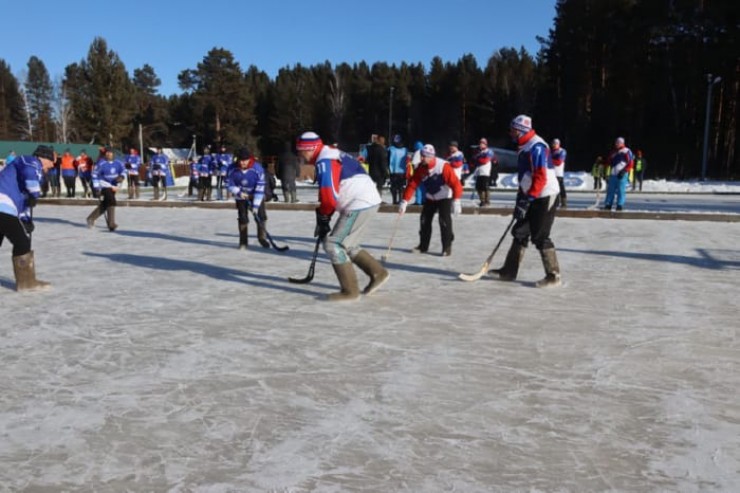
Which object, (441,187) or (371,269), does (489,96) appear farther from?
(371,269)

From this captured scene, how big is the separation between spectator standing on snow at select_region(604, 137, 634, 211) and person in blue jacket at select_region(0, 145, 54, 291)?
37.3 ft

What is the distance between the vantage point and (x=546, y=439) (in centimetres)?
291

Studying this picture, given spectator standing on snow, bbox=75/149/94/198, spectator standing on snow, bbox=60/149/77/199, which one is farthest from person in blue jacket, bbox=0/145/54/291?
spectator standing on snow, bbox=75/149/94/198

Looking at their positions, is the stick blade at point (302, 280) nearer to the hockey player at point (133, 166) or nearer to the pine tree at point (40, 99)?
the hockey player at point (133, 166)

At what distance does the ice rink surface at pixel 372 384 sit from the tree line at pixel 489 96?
3354 cm

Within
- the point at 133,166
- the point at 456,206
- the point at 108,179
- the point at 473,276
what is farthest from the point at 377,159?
the point at 473,276

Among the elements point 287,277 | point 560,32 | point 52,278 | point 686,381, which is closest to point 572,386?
point 686,381

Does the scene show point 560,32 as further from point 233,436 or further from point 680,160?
point 233,436

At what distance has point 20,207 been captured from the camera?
6086 millimetres

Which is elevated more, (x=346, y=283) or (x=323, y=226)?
(x=323, y=226)

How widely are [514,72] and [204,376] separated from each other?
67669mm

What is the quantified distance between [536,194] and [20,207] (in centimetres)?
520

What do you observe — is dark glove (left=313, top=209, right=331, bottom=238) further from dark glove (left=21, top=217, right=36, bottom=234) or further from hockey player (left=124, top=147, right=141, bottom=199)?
hockey player (left=124, top=147, right=141, bottom=199)

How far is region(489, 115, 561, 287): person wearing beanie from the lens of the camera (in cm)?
619
